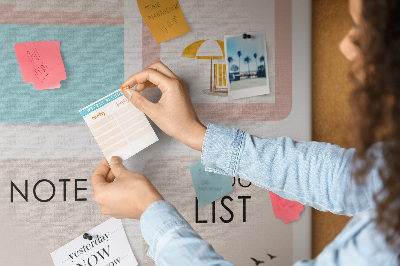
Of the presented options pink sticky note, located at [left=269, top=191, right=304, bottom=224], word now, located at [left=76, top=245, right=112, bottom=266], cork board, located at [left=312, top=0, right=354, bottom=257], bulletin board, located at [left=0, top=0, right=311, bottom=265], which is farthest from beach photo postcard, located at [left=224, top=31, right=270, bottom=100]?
word now, located at [left=76, top=245, right=112, bottom=266]

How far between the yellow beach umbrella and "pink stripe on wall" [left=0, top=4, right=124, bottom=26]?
0.55 feet

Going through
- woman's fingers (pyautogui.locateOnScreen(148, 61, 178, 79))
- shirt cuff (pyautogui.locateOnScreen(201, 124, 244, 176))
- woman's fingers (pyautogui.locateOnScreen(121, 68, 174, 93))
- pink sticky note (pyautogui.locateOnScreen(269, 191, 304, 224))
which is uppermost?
woman's fingers (pyautogui.locateOnScreen(148, 61, 178, 79))

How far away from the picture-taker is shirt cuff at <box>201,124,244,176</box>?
0.72 meters

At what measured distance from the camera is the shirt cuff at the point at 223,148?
72cm

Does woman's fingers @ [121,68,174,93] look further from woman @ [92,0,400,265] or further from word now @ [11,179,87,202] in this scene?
word now @ [11,179,87,202]

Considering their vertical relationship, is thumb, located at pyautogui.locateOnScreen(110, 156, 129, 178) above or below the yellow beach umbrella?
below

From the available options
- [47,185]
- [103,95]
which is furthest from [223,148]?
[47,185]

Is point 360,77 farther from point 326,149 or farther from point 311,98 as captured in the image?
point 311,98

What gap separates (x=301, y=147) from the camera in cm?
71

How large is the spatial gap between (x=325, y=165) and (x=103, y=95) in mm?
509

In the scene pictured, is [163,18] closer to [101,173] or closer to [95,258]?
[101,173]

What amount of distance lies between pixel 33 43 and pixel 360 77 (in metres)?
0.69

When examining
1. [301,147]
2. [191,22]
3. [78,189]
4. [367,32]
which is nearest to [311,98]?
[301,147]

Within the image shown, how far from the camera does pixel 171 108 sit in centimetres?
77
